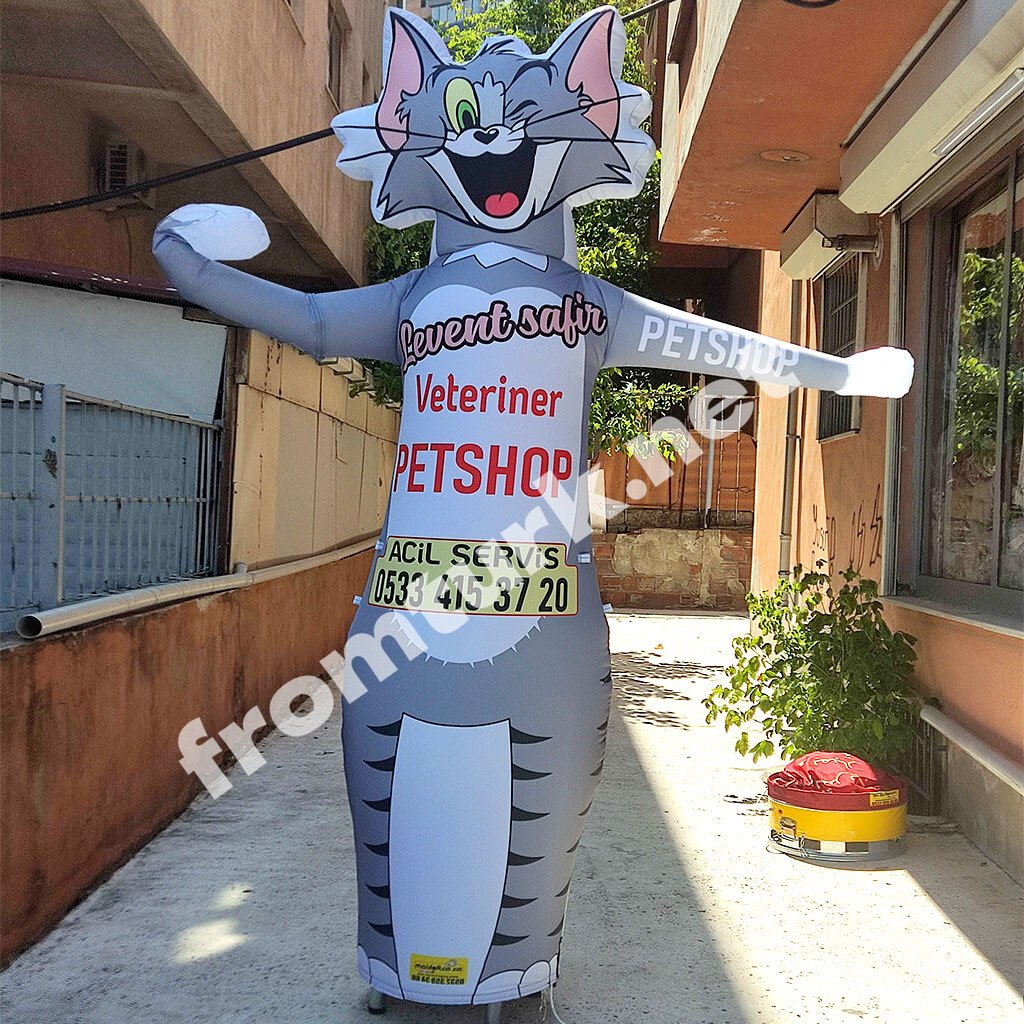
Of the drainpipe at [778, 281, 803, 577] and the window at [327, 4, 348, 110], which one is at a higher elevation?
the window at [327, 4, 348, 110]

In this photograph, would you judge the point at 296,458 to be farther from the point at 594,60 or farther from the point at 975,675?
the point at 594,60

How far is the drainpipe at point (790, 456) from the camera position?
843 centimetres

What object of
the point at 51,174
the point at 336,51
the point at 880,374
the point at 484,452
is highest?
the point at 336,51

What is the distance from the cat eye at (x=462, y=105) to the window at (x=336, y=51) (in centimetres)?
743

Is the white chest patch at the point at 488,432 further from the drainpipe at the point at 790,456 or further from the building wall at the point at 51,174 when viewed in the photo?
the drainpipe at the point at 790,456

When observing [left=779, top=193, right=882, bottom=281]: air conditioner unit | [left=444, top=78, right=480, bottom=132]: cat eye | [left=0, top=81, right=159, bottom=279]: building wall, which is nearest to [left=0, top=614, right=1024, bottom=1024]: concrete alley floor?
[left=444, top=78, right=480, bottom=132]: cat eye

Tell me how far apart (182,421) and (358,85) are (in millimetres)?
7077

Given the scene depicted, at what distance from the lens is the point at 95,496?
177 inches

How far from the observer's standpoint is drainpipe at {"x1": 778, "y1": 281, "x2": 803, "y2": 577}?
8430mm

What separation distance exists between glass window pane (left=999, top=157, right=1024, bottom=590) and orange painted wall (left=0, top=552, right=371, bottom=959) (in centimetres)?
361

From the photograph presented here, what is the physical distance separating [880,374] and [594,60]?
1276mm

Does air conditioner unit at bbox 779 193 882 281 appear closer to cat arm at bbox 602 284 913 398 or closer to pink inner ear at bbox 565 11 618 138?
cat arm at bbox 602 284 913 398

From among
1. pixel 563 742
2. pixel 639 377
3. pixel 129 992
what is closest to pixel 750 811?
pixel 563 742
